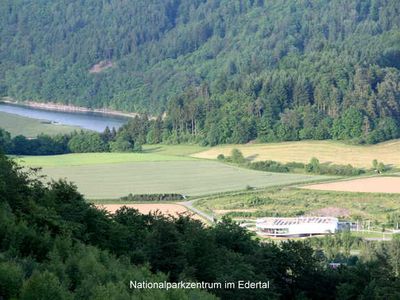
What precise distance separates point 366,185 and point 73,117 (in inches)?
2059

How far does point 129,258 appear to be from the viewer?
19109mm

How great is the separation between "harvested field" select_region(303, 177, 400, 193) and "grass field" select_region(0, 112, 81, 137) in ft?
85.3

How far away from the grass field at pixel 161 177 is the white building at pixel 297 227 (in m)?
9.21

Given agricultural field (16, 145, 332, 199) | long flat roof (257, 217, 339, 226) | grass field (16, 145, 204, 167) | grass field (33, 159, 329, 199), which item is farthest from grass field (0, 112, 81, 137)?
long flat roof (257, 217, 339, 226)

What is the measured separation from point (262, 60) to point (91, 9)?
5439 centimetres

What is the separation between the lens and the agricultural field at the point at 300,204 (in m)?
42.4

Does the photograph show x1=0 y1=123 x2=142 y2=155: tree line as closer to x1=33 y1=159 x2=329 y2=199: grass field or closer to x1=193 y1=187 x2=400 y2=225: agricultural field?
x1=33 y1=159 x2=329 y2=199: grass field

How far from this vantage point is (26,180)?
21.9m

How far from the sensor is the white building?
37.6m

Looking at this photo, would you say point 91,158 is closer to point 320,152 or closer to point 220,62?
point 320,152

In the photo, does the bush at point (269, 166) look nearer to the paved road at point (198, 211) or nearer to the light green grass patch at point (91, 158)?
the light green grass patch at point (91, 158)

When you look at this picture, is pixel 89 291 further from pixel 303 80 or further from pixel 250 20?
pixel 250 20

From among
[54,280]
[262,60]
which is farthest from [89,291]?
[262,60]

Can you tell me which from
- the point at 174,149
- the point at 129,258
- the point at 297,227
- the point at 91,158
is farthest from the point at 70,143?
the point at 129,258
